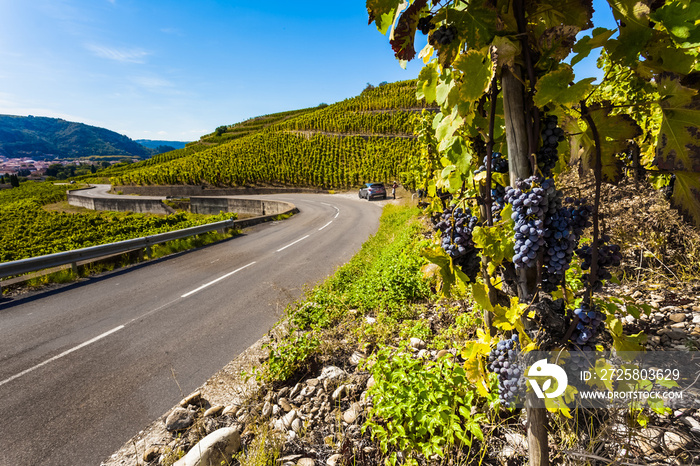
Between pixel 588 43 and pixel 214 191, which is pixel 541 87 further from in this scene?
pixel 214 191

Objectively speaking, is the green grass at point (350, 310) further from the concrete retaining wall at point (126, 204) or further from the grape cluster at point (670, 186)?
the concrete retaining wall at point (126, 204)

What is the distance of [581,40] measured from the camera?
3.58 ft

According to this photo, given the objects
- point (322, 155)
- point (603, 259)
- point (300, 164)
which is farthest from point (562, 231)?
point (322, 155)

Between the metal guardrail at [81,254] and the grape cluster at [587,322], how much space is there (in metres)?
11.8

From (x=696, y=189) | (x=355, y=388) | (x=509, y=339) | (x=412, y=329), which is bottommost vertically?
(x=355, y=388)

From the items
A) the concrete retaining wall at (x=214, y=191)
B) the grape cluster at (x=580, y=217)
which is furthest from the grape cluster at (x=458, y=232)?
the concrete retaining wall at (x=214, y=191)

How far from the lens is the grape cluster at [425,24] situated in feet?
4.21

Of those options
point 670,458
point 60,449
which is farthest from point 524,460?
point 60,449

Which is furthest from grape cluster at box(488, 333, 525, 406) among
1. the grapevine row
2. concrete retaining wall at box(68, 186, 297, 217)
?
the grapevine row

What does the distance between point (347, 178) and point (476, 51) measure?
42.0 m

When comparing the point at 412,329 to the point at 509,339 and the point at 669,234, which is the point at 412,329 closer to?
the point at 509,339

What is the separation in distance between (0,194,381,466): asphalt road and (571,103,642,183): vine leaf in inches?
184

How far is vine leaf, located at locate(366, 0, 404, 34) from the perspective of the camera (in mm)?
1249

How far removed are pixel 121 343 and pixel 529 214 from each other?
21.4ft
